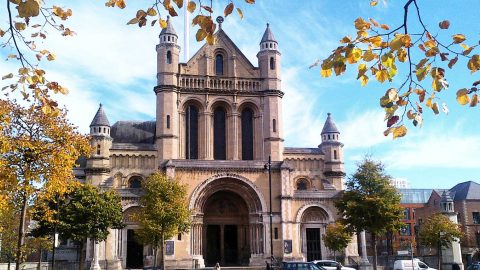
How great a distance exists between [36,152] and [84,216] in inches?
763

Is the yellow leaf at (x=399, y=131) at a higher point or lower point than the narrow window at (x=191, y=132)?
lower

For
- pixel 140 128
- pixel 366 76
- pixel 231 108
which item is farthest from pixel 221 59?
pixel 366 76

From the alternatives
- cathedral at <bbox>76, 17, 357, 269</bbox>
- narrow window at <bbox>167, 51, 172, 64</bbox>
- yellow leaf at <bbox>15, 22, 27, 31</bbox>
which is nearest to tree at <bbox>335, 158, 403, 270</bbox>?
cathedral at <bbox>76, 17, 357, 269</bbox>

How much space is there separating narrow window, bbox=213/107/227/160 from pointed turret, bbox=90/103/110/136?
10.3 metres

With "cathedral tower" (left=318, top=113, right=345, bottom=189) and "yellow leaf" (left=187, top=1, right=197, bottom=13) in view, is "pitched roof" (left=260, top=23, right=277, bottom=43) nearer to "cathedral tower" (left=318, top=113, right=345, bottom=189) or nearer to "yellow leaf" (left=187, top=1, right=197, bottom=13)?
"cathedral tower" (left=318, top=113, right=345, bottom=189)

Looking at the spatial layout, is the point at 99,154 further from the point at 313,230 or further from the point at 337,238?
the point at 337,238

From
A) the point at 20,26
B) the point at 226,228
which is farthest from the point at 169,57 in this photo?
the point at 20,26

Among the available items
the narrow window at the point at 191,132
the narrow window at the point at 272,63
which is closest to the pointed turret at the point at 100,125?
the narrow window at the point at 191,132

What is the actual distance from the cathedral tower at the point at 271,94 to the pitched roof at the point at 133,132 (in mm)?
13570

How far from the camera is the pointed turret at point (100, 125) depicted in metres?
49.4

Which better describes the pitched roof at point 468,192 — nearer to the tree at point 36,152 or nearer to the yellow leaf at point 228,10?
the tree at point 36,152

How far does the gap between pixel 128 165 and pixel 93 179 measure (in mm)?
3404

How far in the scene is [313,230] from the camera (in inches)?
Result: 1909

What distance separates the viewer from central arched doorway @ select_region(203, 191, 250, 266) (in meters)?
48.2
